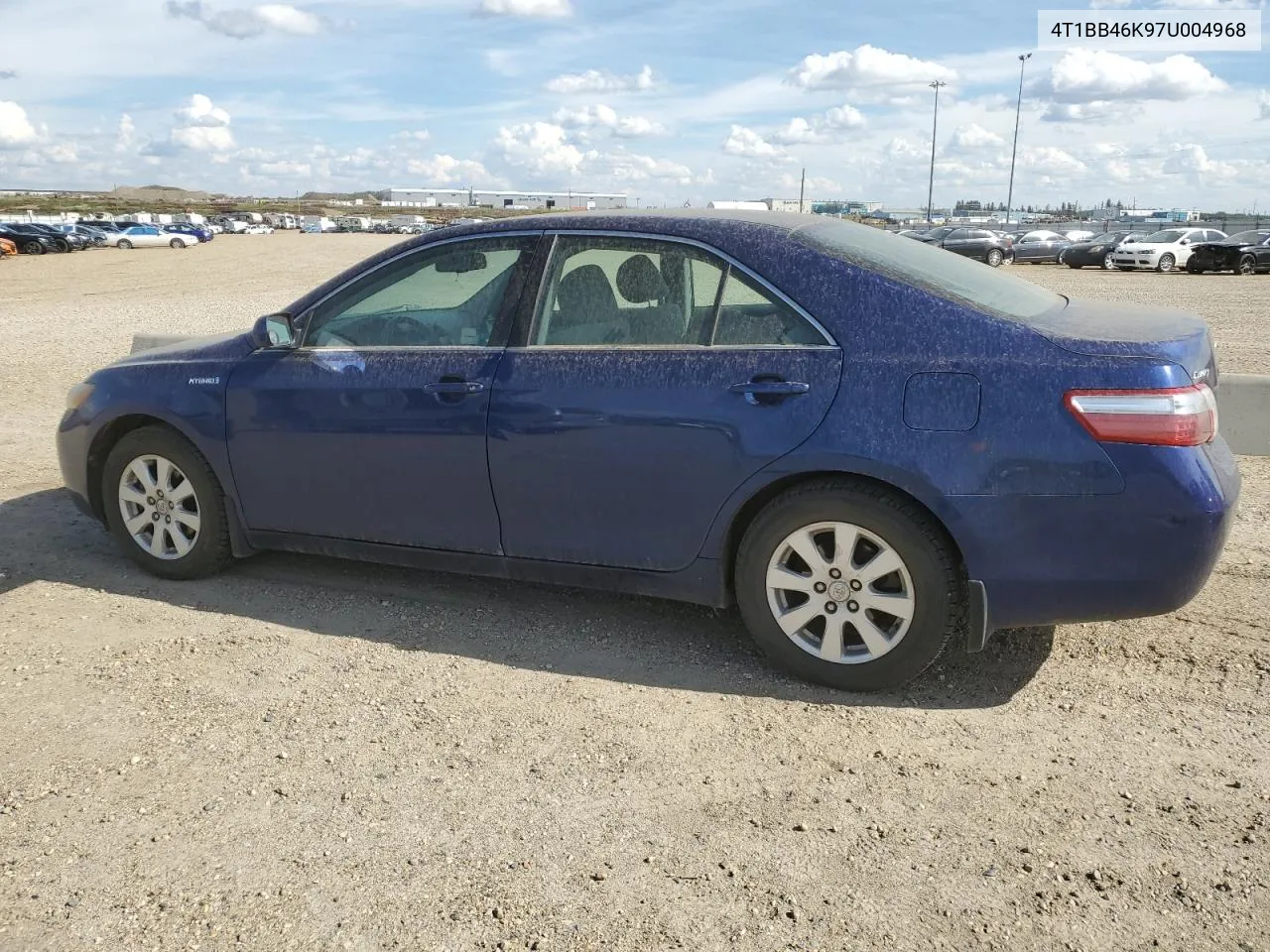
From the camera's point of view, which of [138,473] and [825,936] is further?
[138,473]

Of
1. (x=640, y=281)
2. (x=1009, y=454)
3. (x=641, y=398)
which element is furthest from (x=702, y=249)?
(x=1009, y=454)

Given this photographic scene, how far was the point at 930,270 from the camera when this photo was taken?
400 centimetres

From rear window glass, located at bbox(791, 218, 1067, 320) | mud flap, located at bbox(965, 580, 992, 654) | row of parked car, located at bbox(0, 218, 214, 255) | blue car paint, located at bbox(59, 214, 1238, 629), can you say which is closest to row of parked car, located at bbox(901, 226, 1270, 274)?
rear window glass, located at bbox(791, 218, 1067, 320)

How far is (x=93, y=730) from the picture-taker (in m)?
3.66

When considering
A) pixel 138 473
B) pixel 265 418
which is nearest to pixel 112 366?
pixel 138 473

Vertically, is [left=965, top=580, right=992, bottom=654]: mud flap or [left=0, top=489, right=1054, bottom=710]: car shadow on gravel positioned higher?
[left=965, top=580, right=992, bottom=654]: mud flap

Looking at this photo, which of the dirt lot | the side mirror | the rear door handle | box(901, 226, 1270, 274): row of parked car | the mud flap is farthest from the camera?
box(901, 226, 1270, 274): row of parked car

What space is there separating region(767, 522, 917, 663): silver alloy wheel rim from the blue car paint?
22cm

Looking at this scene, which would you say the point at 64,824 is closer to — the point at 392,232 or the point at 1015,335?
the point at 1015,335

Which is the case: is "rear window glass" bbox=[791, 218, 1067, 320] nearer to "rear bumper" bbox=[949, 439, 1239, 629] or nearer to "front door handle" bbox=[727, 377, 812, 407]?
"front door handle" bbox=[727, 377, 812, 407]

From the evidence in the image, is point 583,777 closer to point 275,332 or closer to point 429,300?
point 429,300

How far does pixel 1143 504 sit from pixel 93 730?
3.53 metres

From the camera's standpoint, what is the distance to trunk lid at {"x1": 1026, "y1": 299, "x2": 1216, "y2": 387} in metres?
3.47

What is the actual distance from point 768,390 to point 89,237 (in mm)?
62081
